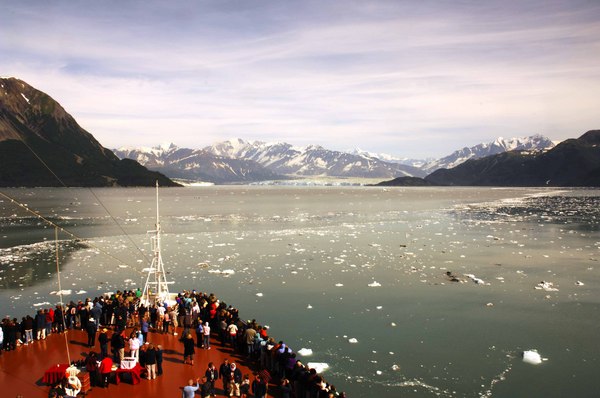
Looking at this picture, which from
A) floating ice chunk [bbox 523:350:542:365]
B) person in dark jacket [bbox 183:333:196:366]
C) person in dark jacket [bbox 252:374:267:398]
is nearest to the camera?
person in dark jacket [bbox 252:374:267:398]

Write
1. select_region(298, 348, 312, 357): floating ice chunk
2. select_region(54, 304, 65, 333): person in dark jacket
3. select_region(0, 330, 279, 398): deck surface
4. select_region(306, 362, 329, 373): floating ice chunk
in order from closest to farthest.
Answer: select_region(0, 330, 279, 398): deck surface
select_region(306, 362, 329, 373): floating ice chunk
select_region(298, 348, 312, 357): floating ice chunk
select_region(54, 304, 65, 333): person in dark jacket

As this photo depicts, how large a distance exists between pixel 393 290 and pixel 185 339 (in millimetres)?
21786

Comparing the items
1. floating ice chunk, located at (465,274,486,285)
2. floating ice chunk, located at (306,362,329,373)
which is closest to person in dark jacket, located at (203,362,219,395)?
floating ice chunk, located at (306,362,329,373)

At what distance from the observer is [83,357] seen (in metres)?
22.6

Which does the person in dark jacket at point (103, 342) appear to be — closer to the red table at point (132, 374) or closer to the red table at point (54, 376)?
the red table at point (132, 374)

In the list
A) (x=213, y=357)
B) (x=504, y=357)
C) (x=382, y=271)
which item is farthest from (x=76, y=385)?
(x=382, y=271)

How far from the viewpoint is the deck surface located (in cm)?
Result: 1927

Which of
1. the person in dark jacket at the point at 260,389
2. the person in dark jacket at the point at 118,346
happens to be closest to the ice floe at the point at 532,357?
the person in dark jacket at the point at 260,389

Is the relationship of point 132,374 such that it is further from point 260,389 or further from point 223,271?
point 223,271

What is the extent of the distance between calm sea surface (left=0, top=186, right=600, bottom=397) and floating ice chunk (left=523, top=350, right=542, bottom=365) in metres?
0.37

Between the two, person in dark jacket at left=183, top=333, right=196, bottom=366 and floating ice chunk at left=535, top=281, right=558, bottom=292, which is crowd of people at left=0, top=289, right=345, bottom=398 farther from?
floating ice chunk at left=535, top=281, right=558, bottom=292

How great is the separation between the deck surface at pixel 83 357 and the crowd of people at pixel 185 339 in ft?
1.25

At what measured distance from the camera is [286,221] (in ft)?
324

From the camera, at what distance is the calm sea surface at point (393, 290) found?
23.9 metres
